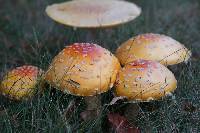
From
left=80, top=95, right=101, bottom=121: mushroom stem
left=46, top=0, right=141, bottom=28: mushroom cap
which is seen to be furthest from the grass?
left=46, top=0, right=141, bottom=28: mushroom cap

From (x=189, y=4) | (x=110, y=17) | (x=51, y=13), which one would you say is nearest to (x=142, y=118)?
(x=110, y=17)

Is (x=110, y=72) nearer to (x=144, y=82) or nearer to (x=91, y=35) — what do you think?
A: (x=144, y=82)

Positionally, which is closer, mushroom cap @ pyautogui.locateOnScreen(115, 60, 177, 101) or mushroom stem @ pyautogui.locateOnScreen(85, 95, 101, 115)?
mushroom cap @ pyautogui.locateOnScreen(115, 60, 177, 101)

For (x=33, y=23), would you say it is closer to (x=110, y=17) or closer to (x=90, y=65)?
(x=110, y=17)

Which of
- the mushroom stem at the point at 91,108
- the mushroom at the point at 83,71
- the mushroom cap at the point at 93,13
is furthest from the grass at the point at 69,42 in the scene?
the mushroom cap at the point at 93,13

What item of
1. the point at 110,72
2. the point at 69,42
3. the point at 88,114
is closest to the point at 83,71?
the point at 110,72

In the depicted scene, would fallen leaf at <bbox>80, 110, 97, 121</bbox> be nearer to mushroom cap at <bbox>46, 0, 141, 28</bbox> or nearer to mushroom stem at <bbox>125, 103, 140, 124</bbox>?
mushroom stem at <bbox>125, 103, 140, 124</bbox>
